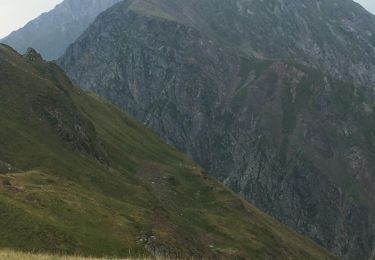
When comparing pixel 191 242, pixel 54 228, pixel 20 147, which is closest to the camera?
pixel 54 228

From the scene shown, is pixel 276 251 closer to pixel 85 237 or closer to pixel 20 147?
pixel 20 147

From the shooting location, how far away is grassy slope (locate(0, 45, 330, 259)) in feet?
230

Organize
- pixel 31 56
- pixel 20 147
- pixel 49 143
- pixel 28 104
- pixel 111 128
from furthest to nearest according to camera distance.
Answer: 1. pixel 111 128
2. pixel 31 56
3. pixel 28 104
4. pixel 49 143
5. pixel 20 147

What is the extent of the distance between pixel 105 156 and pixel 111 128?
137 ft

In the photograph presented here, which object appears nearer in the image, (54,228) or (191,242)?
(54,228)

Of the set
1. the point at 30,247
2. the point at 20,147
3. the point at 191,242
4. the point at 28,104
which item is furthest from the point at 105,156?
the point at 30,247

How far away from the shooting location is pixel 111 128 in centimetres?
17338

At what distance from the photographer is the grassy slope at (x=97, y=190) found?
230 feet

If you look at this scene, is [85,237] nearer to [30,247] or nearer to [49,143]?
[30,247]

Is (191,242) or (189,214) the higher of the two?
(191,242)

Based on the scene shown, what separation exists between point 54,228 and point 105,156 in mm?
65733

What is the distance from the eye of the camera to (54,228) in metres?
67.1

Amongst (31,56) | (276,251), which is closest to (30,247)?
(276,251)

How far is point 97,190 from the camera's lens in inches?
4043
